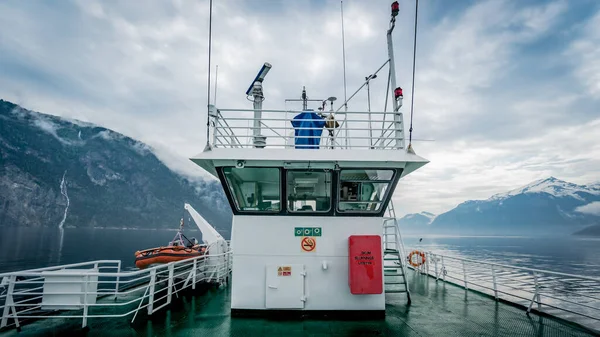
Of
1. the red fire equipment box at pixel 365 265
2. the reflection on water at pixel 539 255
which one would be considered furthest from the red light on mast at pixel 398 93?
the reflection on water at pixel 539 255

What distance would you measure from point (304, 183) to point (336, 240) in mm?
1419

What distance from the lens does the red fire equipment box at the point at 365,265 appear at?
6270 mm

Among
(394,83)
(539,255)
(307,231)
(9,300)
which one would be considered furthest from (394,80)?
(539,255)

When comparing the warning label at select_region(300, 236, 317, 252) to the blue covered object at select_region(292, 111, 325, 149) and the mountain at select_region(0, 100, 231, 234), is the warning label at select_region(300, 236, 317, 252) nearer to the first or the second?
the blue covered object at select_region(292, 111, 325, 149)

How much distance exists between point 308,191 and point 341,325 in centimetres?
274

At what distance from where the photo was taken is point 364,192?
6824mm

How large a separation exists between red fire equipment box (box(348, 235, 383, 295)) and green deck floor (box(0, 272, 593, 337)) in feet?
2.15

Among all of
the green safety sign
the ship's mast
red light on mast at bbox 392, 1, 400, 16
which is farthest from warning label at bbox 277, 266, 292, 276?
red light on mast at bbox 392, 1, 400, 16

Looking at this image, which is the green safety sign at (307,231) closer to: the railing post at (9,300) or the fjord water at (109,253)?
the railing post at (9,300)

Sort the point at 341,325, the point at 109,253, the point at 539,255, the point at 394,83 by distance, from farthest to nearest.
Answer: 1. the point at 539,255
2. the point at 109,253
3. the point at 394,83
4. the point at 341,325

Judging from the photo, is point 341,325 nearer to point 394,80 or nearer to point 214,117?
point 214,117

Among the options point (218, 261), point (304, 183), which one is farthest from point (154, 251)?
point (304, 183)

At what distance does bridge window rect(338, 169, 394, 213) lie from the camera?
6699mm

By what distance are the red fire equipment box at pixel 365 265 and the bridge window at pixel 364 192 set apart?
0.68 m
